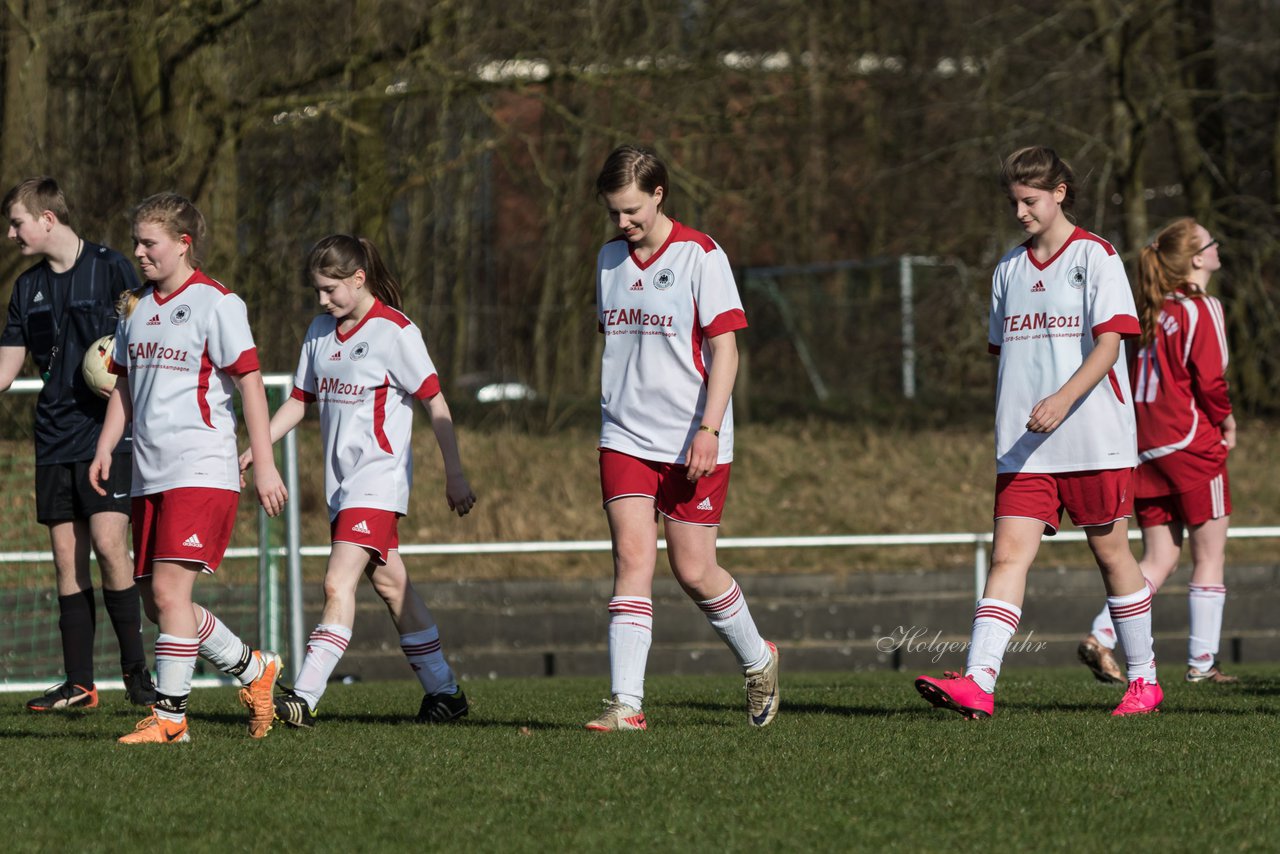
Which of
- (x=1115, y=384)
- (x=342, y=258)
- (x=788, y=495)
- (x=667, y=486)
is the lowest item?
(x=788, y=495)

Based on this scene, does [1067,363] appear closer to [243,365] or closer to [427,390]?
[427,390]

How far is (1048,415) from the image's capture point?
19.6 ft

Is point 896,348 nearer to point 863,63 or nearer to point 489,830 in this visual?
point 863,63

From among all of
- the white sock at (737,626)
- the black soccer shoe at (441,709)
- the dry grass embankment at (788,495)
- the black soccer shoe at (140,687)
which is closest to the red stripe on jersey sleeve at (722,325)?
the white sock at (737,626)

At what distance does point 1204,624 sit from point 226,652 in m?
4.79

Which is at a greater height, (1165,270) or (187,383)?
(1165,270)

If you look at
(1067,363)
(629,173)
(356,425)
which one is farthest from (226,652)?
(1067,363)

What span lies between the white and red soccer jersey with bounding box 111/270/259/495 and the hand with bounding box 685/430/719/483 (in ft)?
5.19

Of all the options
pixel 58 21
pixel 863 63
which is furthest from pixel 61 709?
pixel 863 63

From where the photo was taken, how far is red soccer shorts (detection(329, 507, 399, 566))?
20.6 ft

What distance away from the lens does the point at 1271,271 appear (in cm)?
1980

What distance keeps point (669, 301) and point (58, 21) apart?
351 inches

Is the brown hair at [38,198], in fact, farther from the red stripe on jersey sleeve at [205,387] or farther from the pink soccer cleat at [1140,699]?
the pink soccer cleat at [1140,699]

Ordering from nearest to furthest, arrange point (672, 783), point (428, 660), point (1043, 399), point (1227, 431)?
1. point (672, 783)
2. point (1043, 399)
3. point (428, 660)
4. point (1227, 431)
